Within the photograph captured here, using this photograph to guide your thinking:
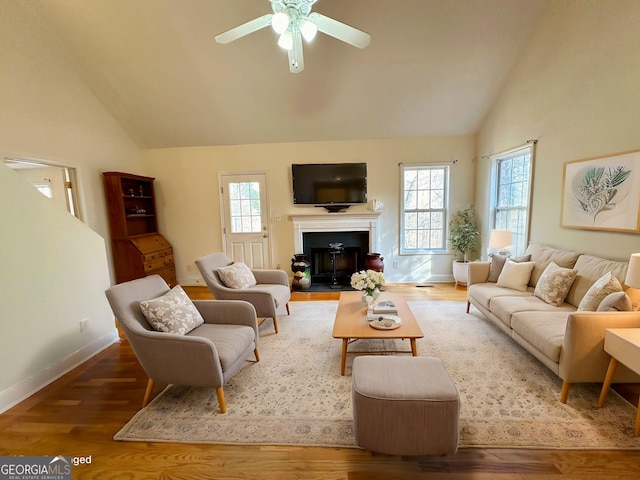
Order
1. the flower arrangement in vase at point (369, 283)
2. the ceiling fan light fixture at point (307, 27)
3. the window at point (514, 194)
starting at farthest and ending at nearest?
the window at point (514, 194) < the flower arrangement in vase at point (369, 283) < the ceiling fan light fixture at point (307, 27)

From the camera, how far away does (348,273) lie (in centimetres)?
520

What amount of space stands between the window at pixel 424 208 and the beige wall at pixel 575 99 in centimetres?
120

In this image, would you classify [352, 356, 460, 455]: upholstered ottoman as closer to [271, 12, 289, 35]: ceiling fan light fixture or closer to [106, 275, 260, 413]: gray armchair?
[106, 275, 260, 413]: gray armchair

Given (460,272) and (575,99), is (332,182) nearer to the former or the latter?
(460,272)

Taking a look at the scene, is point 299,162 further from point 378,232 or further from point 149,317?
point 149,317

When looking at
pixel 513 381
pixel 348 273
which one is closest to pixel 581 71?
pixel 513 381

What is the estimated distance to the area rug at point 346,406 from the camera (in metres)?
1.70

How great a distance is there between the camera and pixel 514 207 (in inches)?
156

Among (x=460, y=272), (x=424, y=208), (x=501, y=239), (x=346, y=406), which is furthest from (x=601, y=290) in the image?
(x=424, y=208)

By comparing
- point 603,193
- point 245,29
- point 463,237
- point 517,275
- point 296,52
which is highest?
point 245,29

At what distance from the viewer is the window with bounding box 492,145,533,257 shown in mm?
3723

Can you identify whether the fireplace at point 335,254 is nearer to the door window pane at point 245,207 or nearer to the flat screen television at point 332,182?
the flat screen television at point 332,182

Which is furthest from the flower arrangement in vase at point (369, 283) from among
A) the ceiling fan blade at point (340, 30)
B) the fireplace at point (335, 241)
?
the fireplace at point (335, 241)

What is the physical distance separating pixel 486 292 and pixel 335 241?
102 inches
